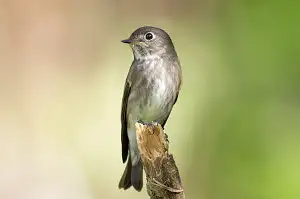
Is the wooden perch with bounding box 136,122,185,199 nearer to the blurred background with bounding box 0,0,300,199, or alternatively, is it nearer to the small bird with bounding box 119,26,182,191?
the small bird with bounding box 119,26,182,191

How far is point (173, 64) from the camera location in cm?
287

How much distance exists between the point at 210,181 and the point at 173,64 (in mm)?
1055

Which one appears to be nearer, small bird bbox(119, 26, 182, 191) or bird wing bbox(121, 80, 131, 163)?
small bird bbox(119, 26, 182, 191)

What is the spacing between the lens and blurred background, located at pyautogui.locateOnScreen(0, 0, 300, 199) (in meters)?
3.63

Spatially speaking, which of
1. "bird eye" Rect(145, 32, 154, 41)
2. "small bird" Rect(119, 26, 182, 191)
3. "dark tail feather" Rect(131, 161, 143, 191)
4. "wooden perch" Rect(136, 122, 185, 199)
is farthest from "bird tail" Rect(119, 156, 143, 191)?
"wooden perch" Rect(136, 122, 185, 199)

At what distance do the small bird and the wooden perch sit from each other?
0.71 metres

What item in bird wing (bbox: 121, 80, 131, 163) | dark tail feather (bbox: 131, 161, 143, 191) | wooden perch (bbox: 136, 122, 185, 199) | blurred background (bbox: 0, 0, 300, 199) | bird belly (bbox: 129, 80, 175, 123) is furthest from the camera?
blurred background (bbox: 0, 0, 300, 199)

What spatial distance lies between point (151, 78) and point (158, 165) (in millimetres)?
844

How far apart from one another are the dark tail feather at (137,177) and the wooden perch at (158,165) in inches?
38.9

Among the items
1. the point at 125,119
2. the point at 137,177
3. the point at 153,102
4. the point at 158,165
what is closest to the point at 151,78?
the point at 153,102

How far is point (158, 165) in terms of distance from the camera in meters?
2.01

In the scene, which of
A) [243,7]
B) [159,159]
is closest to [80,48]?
[243,7]

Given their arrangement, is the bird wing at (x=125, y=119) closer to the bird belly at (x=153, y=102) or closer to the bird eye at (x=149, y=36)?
the bird belly at (x=153, y=102)

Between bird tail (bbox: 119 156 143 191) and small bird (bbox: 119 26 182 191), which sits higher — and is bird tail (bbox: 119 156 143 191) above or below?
below
